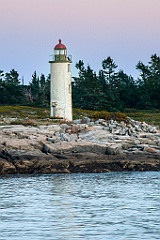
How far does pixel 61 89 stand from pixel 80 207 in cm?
2472

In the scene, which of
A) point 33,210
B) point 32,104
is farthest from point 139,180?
point 32,104

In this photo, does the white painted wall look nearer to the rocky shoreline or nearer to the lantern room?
the lantern room

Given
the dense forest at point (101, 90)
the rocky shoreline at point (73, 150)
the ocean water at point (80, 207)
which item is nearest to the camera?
the ocean water at point (80, 207)

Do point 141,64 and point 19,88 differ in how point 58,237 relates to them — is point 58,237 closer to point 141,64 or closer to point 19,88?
point 19,88

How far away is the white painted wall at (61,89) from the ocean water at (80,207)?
559 inches

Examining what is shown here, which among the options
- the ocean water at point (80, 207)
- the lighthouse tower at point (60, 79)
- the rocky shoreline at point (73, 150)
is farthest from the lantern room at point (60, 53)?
the ocean water at point (80, 207)

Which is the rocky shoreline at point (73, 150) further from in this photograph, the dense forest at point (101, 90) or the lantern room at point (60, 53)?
the dense forest at point (101, 90)

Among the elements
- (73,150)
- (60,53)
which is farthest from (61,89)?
(73,150)

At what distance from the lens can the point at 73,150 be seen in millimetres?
39375

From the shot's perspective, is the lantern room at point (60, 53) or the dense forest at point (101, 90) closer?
the lantern room at point (60, 53)

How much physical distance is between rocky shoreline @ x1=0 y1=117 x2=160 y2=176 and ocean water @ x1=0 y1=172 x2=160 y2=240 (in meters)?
1.22

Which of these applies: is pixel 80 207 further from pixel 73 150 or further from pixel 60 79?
pixel 60 79

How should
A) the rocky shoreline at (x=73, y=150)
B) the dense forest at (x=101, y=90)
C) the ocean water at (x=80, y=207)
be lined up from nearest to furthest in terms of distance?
the ocean water at (x=80, y=207) → the rocky shoreline at (x=73, y=150) → the dense forest at (x=101, y=90)

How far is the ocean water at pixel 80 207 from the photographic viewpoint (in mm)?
21828
